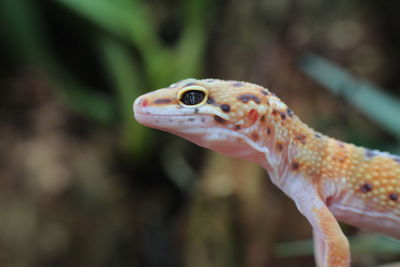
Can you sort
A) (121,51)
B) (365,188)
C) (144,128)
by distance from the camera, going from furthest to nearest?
(121,51)
(144,128)
(365,188)

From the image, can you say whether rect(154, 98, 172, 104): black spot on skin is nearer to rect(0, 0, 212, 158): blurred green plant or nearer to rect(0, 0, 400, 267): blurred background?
rect(0, 0, 400, 267): blurred background

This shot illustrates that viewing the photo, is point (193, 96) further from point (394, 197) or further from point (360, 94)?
point (360, 94)

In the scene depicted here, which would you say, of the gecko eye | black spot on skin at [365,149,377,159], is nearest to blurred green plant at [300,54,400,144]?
black spot on skin at [365,149,377,159]

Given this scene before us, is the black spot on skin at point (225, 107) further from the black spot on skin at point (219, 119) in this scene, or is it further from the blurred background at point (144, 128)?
the blurred background at point (144, 128)

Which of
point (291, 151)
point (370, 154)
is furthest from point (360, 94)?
point (291, 151)

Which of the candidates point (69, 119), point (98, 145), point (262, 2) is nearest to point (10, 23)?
point (69, 119)

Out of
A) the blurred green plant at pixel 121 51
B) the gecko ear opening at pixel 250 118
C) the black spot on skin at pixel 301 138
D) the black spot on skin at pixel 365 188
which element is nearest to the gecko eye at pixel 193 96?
the gecko ear opening at pixel 250 118

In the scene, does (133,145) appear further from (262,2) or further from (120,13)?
(262,2)
